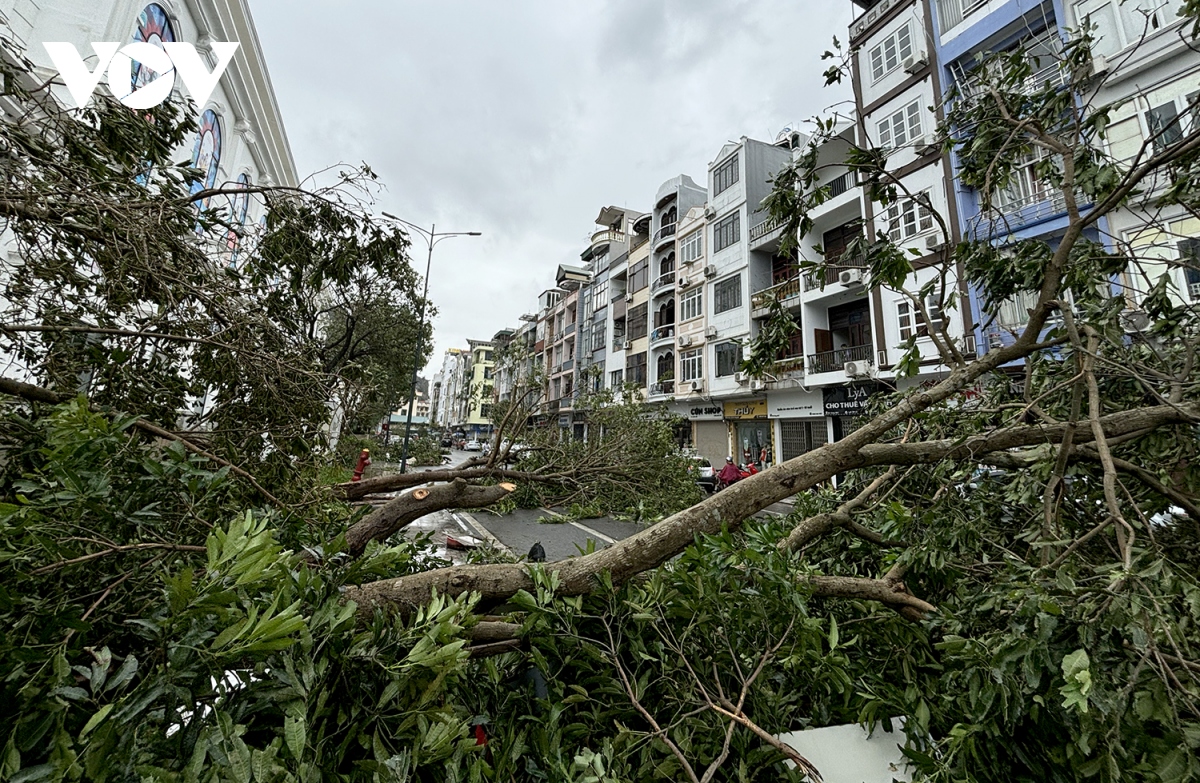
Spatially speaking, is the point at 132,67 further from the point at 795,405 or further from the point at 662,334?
the point at 662,334

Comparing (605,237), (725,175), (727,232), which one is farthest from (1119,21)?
(605,237)

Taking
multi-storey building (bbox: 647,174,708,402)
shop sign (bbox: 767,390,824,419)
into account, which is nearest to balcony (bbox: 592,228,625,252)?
multi-storey building (bbox: 647,174,708,402)

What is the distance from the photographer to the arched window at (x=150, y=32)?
797 centimetres

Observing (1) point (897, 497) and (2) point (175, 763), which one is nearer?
(2) point (175, 763)

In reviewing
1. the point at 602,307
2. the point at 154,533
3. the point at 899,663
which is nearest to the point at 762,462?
the point at 602,307

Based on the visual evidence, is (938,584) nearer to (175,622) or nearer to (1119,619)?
(1119,619)

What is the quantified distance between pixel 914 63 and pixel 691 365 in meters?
13.5

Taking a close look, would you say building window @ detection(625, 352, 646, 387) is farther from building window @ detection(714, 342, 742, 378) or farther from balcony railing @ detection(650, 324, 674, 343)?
building window @ detection(714, 342, 742, 378)

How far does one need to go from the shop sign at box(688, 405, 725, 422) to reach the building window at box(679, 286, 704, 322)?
14.6 feet

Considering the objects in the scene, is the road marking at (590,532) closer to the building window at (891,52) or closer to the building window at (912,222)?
the building window at (912,222)

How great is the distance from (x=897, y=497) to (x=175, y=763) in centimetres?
435

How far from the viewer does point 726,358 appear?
2150 centimetres

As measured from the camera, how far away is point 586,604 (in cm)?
229

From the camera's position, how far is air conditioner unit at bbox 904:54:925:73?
1483 centimetres
